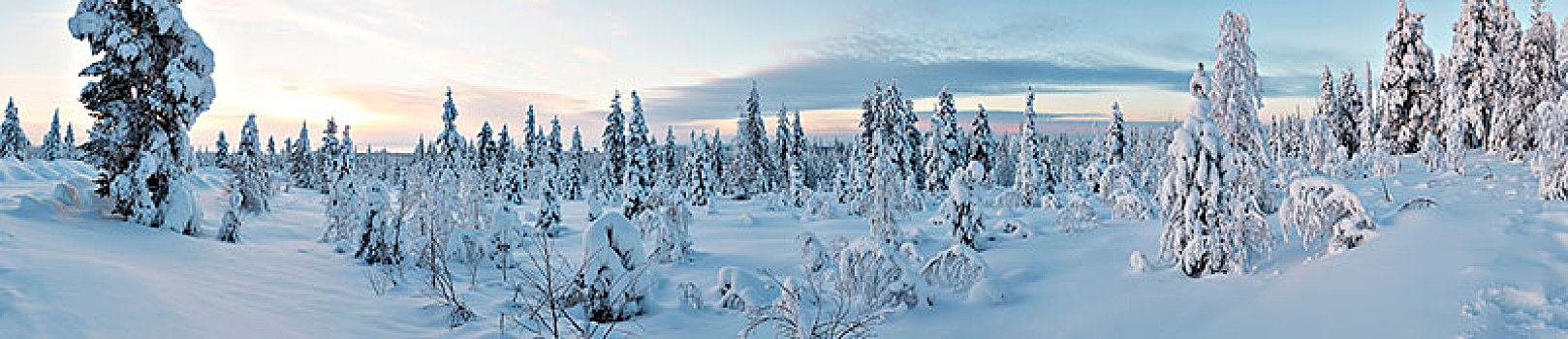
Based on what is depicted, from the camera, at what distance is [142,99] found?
50.8 ft

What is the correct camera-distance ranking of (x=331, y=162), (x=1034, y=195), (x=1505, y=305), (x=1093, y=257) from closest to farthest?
(x=1505, y=305) < (x=1093, y=257) < (x=331, y=162) < (x=1034, y=195)

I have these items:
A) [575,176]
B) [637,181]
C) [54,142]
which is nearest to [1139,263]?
[637,181]

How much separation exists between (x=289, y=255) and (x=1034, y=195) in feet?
112

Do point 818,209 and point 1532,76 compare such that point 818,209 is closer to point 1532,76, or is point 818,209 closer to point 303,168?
point 1532,76

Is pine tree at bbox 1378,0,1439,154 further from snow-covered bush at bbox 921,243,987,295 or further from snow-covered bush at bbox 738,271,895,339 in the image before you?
snow-covered bush at bbox 738,271,895,339

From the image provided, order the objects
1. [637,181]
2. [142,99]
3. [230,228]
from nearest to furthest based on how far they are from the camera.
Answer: [142,99] → [230,228] → [637,181]

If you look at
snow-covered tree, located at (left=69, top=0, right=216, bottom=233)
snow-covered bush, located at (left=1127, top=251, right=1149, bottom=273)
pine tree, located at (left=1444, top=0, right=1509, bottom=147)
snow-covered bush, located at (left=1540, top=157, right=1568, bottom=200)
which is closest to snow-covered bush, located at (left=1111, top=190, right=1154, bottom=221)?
snow-covered bush, located at (left=1540, top=157, right=1568, bottom=200)

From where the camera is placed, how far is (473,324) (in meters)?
10.8

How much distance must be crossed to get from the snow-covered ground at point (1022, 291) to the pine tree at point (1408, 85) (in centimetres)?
2146

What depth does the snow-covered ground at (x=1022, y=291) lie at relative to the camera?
25.1 ft

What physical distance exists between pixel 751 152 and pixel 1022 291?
151 ft

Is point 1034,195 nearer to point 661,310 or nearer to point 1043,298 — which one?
point 1043,298

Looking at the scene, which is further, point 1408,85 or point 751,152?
point 751,152

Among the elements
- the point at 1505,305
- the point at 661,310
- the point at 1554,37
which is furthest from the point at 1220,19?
→ the point at 1554,37
